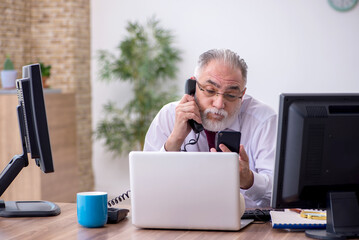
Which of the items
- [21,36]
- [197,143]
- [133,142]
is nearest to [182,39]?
[133,142]

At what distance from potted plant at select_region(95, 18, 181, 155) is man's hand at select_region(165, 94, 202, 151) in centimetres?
315

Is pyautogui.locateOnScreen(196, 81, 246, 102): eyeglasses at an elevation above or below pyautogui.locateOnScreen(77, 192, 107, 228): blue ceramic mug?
above

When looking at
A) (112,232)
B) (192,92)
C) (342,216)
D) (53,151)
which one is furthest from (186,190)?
(53,151)

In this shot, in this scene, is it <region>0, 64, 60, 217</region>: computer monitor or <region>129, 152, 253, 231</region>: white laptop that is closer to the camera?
<region>129, 152, 253, 231</region>: white laptop

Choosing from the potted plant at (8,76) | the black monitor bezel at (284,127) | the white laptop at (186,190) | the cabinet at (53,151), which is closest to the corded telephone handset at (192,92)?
the white laptop at (186,190)

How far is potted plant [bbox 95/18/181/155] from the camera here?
6.00 meters

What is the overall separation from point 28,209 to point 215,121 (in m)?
0.96

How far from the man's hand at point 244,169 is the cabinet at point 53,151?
123 inches

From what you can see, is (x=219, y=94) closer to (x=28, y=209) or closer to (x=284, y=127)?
(x=284, y=127)

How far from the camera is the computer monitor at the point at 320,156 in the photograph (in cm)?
191

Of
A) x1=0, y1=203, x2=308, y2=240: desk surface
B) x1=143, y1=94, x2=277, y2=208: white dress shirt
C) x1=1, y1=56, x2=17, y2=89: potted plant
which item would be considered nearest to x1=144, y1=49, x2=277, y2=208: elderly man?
x1=143, y1=94, x2=277, y2=208: white dress shirt

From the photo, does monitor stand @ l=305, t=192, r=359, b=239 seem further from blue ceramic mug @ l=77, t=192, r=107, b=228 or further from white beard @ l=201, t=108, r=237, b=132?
white beard @ l=201, t=108, r=237, b=132

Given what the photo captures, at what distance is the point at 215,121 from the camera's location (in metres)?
2.81

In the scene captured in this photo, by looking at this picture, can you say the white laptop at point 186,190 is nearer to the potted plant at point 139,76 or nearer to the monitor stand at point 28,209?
the monitor stand at point 28,209
